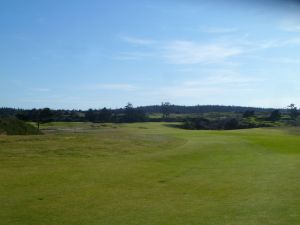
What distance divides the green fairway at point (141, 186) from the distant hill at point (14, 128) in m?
11.9

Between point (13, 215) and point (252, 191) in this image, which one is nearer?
point (13, 215)

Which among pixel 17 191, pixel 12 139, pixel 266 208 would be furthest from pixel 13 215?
pixel 12 139

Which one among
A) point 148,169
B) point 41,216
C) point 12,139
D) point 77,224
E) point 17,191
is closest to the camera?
point 77,224

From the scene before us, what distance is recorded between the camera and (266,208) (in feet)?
43.0

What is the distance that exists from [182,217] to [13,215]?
4707 mm

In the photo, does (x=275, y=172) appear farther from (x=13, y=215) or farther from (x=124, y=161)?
(x=13, y=215)

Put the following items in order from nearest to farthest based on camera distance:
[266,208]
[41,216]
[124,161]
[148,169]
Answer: [41,216]
[266,208]
[148,169]
[124,161]

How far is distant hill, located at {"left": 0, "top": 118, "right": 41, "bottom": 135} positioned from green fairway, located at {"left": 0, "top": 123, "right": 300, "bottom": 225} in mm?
11892

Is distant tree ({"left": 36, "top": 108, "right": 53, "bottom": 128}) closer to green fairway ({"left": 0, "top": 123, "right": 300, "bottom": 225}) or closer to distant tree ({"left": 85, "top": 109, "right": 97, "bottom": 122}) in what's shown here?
distant tree ({"left": 85, "top": 109, "right": 97, "bottom": 122})

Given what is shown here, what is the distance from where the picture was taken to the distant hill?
43662 millimetres

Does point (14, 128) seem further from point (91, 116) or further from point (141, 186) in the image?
point (91, 116)

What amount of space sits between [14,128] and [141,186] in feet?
103

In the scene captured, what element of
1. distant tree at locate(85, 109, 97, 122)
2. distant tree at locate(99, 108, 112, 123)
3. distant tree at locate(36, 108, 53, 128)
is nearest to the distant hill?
distant tree at locate(36, 108, 53, 128)

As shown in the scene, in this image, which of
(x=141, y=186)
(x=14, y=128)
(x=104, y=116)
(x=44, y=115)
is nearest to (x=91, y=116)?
(x=104, y=116)
